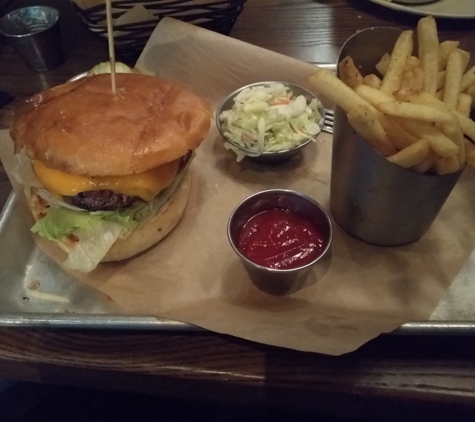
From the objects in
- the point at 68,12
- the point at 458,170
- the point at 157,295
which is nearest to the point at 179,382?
the point at 157,295

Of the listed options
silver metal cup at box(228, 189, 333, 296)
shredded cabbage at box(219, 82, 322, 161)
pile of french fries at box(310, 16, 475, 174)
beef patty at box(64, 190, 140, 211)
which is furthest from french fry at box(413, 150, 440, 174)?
beef patty at box(64, 190, 140, 211)

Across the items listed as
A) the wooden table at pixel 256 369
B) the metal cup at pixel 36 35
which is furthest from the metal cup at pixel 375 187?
the metal cup at pixel 36 35

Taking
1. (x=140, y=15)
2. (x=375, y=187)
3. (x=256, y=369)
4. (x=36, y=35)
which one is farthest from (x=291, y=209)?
(x=36, y=35)

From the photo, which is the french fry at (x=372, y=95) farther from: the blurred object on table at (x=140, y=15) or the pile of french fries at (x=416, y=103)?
the blurred object on table at (x=140, y=15)

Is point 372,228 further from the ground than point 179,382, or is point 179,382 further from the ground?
point 372,228

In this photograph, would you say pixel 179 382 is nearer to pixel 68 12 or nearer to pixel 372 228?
pixel 372 228

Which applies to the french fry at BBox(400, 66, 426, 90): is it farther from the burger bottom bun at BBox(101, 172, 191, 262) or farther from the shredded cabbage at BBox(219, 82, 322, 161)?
the burger bottom bun at BBox(101, 172, 191, 262)

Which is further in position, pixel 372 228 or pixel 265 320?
pixel 372 228

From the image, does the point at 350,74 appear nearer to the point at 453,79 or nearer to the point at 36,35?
the point at 453,79
